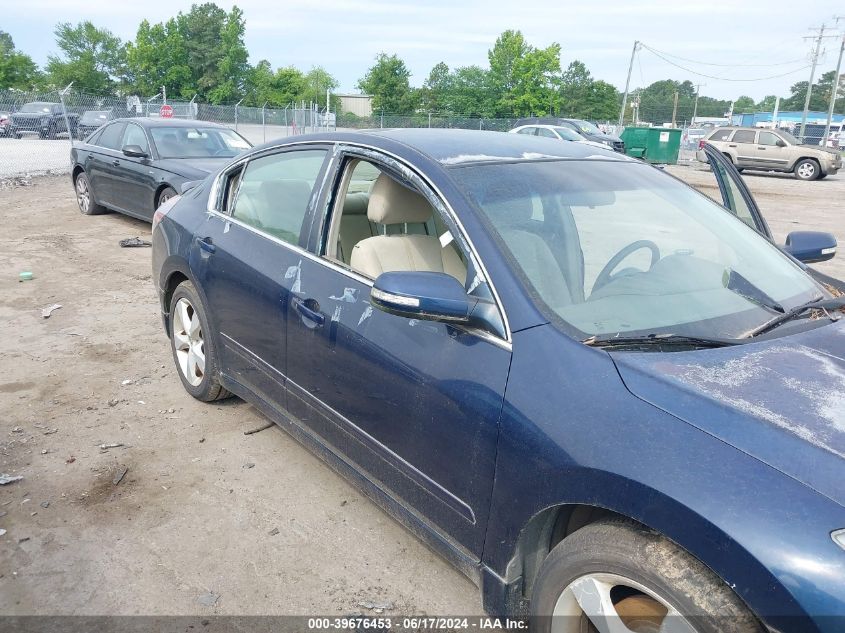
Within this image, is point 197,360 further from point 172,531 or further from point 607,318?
point 607,318

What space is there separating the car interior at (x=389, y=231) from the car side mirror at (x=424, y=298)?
26.6 inches

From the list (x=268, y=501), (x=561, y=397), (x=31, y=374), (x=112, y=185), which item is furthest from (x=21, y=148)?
(x=561, y=397)

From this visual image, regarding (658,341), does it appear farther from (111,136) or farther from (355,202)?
(111,136)

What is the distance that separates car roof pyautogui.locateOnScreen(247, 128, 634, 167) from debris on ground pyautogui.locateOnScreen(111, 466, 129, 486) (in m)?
1.95

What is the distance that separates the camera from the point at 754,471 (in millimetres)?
1620

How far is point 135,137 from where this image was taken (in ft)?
31.7

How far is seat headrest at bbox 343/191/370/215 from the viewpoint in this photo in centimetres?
320

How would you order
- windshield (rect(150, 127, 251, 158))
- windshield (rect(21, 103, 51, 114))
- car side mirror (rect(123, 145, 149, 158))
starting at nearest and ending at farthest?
car side mirror (rect(123, 145, 149, 158)) < windshield (rect(150, 127, 251, 158)) < windshield (rect(21, 103, 51, 114))

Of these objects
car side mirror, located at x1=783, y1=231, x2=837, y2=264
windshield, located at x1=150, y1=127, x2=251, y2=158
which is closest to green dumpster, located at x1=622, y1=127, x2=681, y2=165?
windshield, located at x1=150, y1=127, x2=251, y2=158

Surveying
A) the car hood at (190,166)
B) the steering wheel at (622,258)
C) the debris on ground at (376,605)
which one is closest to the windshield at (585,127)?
the car hood at (190,166)

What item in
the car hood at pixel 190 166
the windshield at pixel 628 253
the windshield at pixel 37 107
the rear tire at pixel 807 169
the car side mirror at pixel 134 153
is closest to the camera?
the windshield at pixel 628 253

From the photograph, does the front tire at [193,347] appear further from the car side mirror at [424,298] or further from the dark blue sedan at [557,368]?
the car side mirror at [424,298]

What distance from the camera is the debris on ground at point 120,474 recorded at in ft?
11.2

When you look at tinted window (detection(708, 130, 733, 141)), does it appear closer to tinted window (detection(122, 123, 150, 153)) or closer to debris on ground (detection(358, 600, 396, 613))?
tinted window (detection(122, 123, 150, 153))
